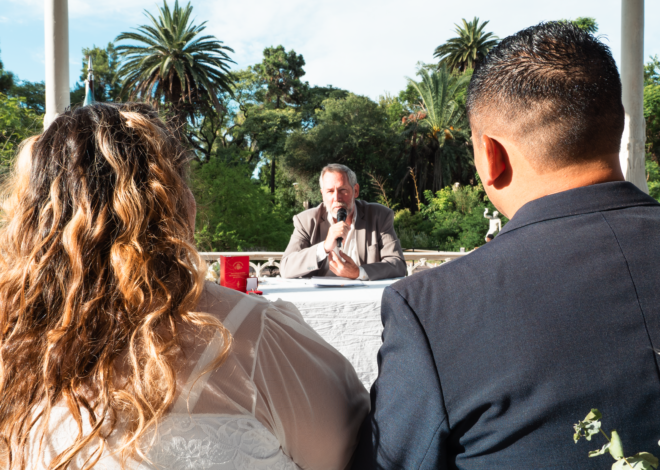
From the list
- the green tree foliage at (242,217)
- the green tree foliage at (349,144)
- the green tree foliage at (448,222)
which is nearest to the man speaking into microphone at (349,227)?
the green tree foliage at (242,217)

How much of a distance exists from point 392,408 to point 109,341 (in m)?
0.51

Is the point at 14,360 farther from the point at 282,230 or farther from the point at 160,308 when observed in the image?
the point at 282,230

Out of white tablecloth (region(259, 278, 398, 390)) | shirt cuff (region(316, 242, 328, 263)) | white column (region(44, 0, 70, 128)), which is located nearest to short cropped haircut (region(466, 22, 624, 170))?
white tablecloth (region(259, 278, 398, 390))

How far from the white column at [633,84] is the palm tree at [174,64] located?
19.3 m

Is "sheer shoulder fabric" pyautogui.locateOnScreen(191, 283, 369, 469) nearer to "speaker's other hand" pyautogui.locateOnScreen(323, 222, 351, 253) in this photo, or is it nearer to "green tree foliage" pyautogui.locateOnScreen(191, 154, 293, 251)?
"speaker's other hand" pyautogui.locateOnScreen(323, 222, 351, 253)

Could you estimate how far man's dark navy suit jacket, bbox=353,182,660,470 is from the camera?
74cm

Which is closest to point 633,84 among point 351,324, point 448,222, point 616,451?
point 351,324

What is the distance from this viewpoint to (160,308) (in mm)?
863

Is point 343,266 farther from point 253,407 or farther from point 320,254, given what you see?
point 253,407

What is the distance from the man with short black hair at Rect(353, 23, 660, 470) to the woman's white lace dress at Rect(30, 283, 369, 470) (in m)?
0.10

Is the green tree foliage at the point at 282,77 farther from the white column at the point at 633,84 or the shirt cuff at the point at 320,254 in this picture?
the shirt cuff at the point at 320,254

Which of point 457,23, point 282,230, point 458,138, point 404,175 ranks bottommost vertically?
point 282,230

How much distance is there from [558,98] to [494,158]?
159 millimetres

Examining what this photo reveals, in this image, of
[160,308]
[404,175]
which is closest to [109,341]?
[160,308]
